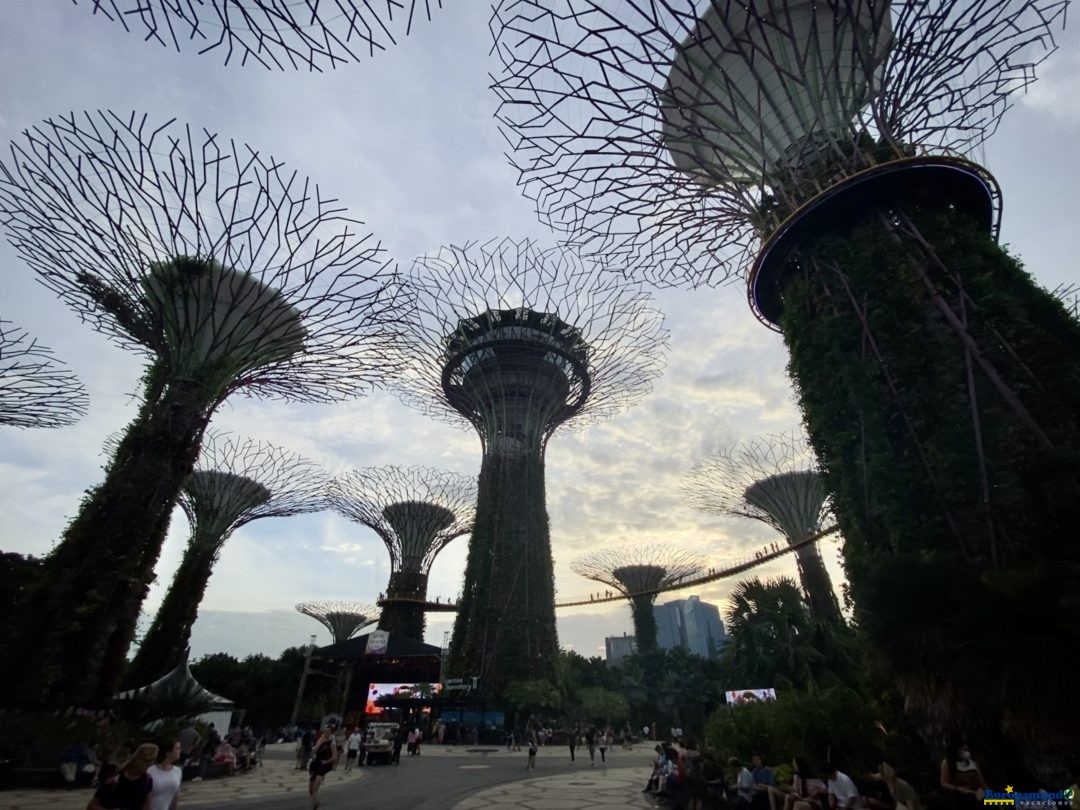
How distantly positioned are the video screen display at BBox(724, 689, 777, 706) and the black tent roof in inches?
→ 716

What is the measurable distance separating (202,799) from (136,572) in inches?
244

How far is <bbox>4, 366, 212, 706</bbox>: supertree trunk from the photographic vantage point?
11.1m

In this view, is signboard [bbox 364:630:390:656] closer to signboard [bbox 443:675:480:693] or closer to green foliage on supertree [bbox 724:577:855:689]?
signboard [bbox 443:675:480:693]

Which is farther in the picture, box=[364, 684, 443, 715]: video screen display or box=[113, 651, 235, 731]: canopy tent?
box=[364, 684, 443, 715]: video screen display

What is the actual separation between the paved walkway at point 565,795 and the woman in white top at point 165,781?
5777 mm

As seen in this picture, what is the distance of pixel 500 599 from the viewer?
102 ft

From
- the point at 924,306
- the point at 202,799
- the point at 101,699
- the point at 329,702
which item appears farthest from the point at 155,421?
the point at 329,702

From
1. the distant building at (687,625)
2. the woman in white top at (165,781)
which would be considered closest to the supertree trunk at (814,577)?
the woman in white top at (165,781)

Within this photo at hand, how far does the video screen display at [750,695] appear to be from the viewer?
552 inches

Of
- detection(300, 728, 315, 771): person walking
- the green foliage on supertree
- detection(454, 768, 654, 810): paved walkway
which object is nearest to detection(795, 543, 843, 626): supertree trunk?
the green foliage on supertree

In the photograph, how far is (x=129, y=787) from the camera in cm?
446

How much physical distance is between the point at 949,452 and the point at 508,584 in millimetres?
26877

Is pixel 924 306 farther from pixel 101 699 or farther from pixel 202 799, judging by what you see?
pixel 101 699

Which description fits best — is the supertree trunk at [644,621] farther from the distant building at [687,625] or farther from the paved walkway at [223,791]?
the distant building at [687,625]
